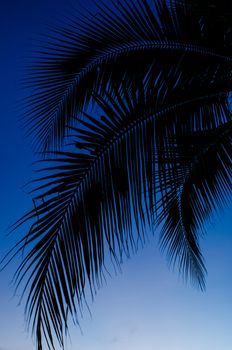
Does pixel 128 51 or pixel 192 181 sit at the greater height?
pixel 128 51

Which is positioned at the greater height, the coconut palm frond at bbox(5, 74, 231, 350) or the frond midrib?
the frond midrib

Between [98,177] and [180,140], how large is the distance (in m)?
0.87

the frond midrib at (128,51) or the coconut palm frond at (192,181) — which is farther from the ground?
the frond midrib at (128,51)

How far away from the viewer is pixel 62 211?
2.40 metres

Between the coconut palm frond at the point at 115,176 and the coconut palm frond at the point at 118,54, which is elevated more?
the coconut palm frond at the point at 118,54

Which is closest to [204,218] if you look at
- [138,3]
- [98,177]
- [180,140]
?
[180,140]

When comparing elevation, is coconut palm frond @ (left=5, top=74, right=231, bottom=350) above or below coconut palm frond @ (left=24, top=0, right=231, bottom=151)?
below

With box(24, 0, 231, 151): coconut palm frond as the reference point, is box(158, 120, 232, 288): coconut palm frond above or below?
below

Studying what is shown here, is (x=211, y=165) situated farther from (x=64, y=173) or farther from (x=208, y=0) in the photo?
(x=64, y=173)

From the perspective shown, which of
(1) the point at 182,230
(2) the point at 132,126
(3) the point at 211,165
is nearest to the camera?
(2) the point at 132,126

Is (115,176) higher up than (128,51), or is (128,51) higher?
(128,51)

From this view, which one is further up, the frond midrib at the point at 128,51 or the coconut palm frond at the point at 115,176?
the frond midrib at the point at 128,51

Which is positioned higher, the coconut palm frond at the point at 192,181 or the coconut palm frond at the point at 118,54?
the coconut palm frond at the point at 118,54

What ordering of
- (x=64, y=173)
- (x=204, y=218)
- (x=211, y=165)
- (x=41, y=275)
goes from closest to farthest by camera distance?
(x=41, y=275) < (x=64, y=173) < (x=211, y=165) < (x=204, y=218)
